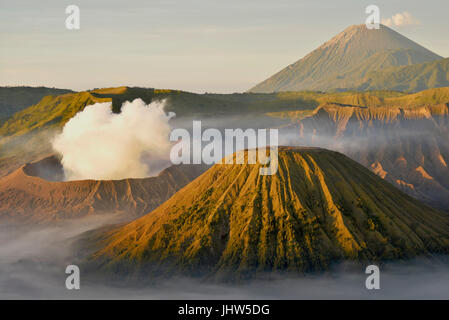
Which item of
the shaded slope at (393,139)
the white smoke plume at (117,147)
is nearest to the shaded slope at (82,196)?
the white smoke plume at (117,147)

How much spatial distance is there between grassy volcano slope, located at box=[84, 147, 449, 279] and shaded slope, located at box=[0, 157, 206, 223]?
35.5 meters

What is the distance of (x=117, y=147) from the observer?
148500 mm

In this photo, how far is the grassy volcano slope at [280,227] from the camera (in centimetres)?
8594

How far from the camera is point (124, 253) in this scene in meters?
91.0

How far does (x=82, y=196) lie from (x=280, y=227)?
59.2m

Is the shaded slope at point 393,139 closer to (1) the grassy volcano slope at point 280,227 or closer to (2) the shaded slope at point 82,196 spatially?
(2) the shaded slope at point 82,196

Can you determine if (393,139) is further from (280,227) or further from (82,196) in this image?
(280,227)

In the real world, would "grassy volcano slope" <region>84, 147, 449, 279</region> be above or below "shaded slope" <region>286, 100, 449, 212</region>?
below

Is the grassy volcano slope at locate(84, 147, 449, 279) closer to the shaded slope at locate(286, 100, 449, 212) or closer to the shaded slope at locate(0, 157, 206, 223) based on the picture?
the shaded slope at locate(0, 157, 206, 223)

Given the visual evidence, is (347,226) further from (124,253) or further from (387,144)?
(387,144)

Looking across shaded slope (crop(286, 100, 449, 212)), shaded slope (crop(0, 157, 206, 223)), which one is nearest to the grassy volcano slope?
shaded slope (crop(0, 157, 206, 223))

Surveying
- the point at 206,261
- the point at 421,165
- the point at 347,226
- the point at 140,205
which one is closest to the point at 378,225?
the point at 347,226

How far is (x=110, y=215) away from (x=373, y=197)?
52495 mm

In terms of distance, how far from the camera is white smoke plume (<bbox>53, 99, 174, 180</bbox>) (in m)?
147
